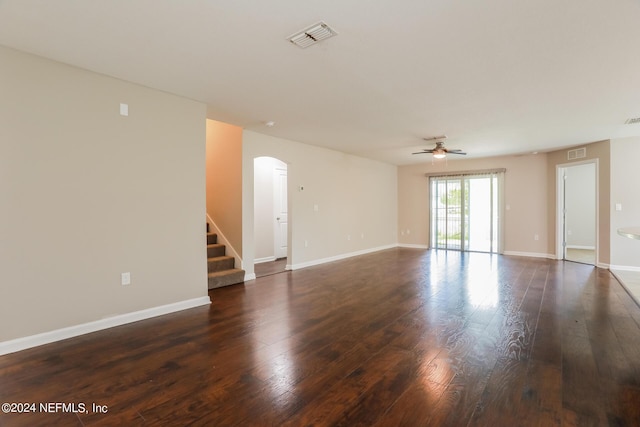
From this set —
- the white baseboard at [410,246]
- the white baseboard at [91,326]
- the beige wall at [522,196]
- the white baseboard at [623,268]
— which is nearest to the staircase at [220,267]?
the white baseboard at [91,326]

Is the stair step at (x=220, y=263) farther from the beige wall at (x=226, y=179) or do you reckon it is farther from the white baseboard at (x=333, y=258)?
the white baseboard at (x=333, y=258)

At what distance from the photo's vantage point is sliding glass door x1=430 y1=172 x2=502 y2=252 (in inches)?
314

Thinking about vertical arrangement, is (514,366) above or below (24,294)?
below

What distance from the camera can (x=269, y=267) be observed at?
6.29 meters

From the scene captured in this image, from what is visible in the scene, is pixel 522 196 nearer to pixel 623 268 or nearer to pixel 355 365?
pixel 623 268

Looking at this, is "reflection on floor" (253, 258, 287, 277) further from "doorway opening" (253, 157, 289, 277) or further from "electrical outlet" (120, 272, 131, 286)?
"electrical outlet" (120, 272, 131, 286)

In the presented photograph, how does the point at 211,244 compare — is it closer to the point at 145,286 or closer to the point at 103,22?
the point at 145,286

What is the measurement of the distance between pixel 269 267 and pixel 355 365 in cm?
417

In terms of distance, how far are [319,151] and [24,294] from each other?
17.0 ft

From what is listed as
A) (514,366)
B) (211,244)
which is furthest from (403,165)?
(514,366)

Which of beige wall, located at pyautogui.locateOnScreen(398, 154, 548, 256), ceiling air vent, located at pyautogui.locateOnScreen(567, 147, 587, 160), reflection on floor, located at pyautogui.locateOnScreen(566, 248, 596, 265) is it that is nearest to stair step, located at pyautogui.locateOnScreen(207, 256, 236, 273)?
beige wall, located at pyautogui.locateOnScreen(398, 154, 548, 256)

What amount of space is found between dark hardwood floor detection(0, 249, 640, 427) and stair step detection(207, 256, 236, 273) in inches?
35.0

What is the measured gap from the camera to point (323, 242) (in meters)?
6.72

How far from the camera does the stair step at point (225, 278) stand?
457cm
